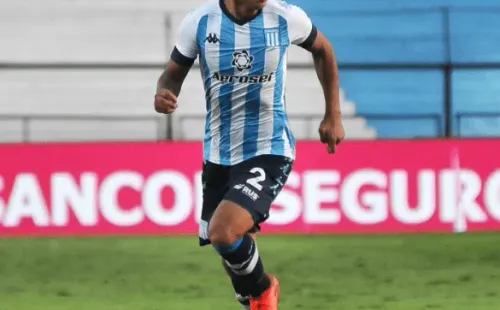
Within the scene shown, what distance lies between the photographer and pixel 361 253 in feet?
35.2

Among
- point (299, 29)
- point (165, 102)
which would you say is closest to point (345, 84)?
point (299, 29)

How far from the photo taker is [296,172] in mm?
12281

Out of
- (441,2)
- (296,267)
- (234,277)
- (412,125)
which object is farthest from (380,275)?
(441,2)

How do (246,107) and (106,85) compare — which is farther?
(106,85)

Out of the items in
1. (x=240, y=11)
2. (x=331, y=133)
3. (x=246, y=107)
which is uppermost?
(x=240, y=11)

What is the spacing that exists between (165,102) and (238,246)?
836mm

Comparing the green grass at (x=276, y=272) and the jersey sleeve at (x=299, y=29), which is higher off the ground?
the jersey sleeve at (x=299, y=29)

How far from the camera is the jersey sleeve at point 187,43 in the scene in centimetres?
625

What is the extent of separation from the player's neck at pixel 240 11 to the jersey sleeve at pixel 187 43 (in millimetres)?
192

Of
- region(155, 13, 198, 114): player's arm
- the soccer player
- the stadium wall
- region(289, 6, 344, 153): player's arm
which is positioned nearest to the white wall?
the stadium wall

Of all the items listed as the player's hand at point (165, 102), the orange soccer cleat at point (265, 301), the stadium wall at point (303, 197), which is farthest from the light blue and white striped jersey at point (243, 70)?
the stadium wall at point (303, 197)

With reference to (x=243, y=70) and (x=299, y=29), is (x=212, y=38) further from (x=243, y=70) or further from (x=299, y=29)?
(x=299, y=29)

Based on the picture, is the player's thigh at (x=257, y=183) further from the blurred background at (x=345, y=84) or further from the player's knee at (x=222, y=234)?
the blurred background at (x=345, y=84)

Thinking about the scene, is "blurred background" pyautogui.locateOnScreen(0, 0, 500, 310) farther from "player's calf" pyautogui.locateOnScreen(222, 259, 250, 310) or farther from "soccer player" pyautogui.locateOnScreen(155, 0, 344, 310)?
"soccer player" pyautogui.locateOnScreen(155, 0, 344, 310)
